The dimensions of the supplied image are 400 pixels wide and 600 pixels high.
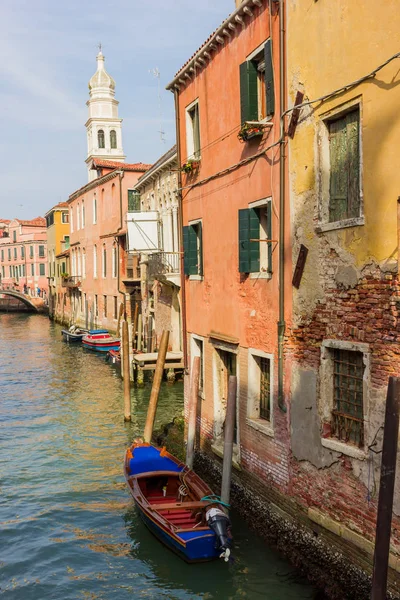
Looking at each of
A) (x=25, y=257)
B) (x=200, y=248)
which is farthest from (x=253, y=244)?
(x=25, y=257)

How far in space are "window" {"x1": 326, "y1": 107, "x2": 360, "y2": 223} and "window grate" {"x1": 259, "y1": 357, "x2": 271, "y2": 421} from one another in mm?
2847

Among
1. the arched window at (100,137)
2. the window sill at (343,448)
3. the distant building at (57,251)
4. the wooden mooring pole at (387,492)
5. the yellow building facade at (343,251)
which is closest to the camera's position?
the wooden mooring pole at (387,492)

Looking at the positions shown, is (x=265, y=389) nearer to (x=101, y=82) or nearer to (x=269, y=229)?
(x=269, y=229)

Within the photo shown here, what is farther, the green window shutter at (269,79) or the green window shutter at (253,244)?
the green window shutter at (253,244)

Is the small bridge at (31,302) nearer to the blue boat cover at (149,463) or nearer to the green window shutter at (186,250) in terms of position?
the green window shutter at (186,250)

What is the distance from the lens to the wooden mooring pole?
18.9 ft

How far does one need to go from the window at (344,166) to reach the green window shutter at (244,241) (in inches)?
87.4

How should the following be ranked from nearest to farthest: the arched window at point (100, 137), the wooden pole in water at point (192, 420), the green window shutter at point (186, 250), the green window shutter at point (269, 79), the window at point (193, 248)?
1. the green window shutter at point (269, 79)
2. the wooden pole in water at point (192, 420)
3. the window at point (193, 248)
4. the green window shutter at point (186, 250)
5. the arched window at point (100, 137)

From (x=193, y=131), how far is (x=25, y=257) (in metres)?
60.9

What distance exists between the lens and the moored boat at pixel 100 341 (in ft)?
104

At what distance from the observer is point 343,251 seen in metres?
7.54

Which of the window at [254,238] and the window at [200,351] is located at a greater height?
the window at [254,238]

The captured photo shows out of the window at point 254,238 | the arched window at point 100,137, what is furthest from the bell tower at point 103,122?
the window at point 254,238

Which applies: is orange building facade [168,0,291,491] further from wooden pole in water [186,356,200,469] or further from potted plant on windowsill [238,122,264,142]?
wooden pole in water [186,356,200,469]
